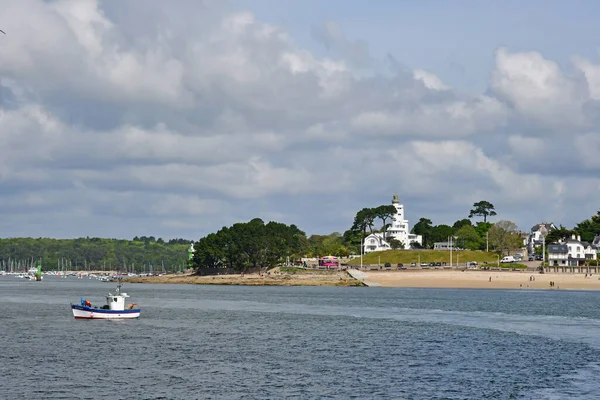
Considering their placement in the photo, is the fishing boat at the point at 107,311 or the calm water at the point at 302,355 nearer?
the calm water at the point at 302,355

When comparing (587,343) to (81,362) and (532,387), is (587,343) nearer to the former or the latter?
(532,387)

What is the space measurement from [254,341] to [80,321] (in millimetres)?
33689

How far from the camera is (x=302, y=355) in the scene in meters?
75.9

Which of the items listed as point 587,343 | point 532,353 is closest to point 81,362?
point 532,353

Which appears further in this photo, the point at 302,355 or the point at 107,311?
the point at 107,311

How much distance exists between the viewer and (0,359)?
70500 mm

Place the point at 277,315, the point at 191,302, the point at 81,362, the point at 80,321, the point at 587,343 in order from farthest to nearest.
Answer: the point at 191,302
the point at 277,315
the point at 80,321
the point at 587,343
the point at 81,362

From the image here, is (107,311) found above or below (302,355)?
above

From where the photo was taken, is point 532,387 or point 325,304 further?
point 325,304

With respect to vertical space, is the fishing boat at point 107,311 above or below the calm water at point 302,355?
above

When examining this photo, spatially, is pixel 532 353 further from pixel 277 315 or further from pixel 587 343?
pixel 277 315

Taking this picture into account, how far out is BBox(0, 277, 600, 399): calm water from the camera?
191 ft

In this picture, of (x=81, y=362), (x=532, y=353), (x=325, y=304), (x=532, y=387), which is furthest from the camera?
(x=325, y=304)

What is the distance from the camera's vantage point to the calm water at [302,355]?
58.2 m
